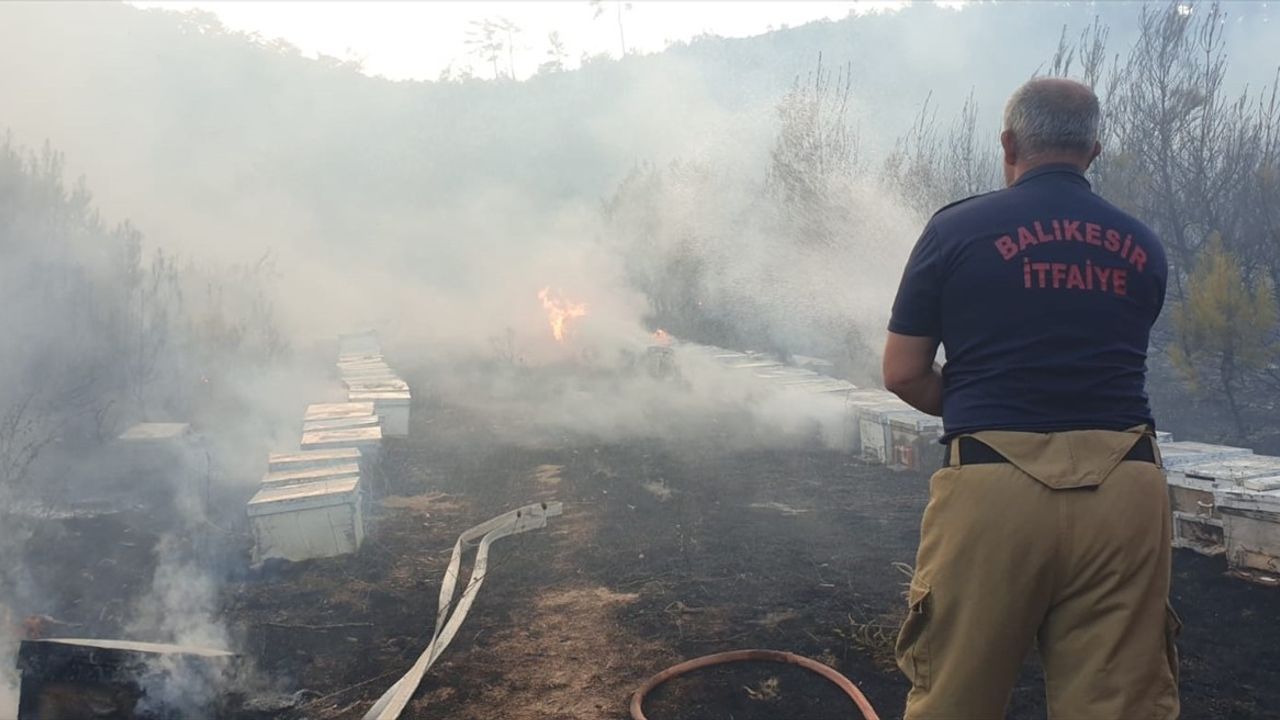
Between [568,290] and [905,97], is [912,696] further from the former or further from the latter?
[905,97]

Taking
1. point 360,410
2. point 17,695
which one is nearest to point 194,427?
point 360,410

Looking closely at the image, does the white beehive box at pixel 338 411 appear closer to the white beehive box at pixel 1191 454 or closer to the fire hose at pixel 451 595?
the fire hose at pixel 451 595

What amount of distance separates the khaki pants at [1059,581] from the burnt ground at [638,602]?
2001mm

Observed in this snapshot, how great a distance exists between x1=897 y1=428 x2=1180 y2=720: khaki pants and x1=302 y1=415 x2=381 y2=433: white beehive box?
6949 millimetres

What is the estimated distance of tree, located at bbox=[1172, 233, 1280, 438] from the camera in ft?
28.5

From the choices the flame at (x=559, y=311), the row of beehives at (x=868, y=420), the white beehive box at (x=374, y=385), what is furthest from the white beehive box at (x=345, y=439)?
the flame at (x=559, y=311)

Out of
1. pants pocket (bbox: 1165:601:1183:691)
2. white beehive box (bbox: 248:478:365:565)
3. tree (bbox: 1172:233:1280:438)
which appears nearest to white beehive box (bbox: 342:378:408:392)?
white beehive box (bbox: 248:478:365:565)

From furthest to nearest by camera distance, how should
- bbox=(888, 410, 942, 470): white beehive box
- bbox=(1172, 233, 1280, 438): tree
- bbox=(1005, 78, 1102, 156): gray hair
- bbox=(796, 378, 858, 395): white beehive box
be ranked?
bbox=(796, 378, 858, 395): white beehive box < bbox=(1172, 233, 1280, 438): tree < bbox=(888, 410, 942, 470): white beehive box < bbox=(1005, 78, 1102, 156): gray hair

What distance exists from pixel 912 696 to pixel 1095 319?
1.09 metres

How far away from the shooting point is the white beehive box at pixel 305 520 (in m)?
5.87

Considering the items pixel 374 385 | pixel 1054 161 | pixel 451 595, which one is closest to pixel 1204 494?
pixel 1054 161

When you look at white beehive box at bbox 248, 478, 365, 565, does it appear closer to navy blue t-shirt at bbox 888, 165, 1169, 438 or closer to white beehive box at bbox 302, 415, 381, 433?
white beehive box at bbox 302, 415, 381, 433

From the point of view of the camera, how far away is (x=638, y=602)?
519 cm

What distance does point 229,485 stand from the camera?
8.05 metres
